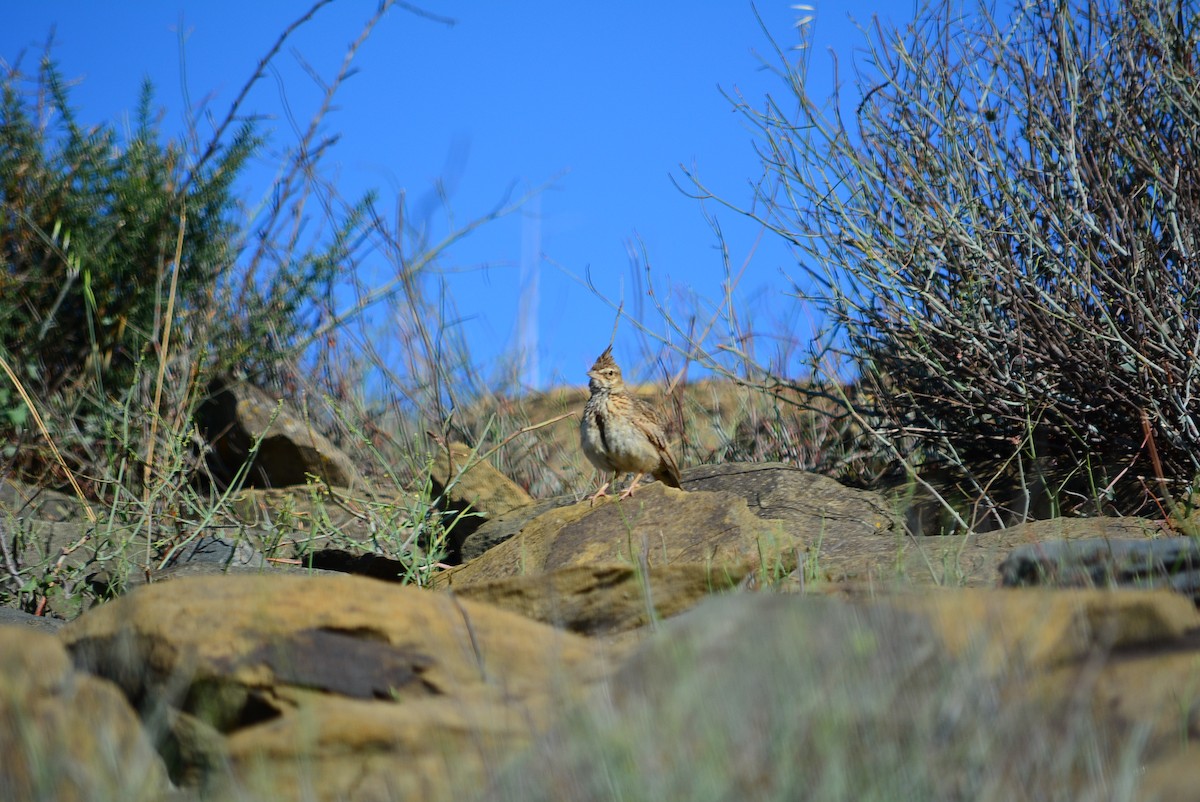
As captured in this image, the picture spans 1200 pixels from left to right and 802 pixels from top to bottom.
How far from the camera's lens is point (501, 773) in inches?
72.2

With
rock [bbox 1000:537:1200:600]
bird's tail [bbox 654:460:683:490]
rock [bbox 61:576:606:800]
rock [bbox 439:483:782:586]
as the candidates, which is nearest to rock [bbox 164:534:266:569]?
rock [bbox 439:483:782:586]

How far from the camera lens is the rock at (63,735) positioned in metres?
1.83

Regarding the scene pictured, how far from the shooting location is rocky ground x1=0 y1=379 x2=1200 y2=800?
5.78ft

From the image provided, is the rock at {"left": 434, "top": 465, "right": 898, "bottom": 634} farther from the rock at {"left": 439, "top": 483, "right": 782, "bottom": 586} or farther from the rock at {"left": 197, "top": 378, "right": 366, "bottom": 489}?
the rock at {"left": 197, "top": 378, "right": 366, "bottom": 489}

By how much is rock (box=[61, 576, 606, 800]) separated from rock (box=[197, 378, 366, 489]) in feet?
14.4

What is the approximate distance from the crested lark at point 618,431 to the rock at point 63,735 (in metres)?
3.66

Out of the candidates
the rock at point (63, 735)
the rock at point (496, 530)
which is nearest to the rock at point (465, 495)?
the rock at point (496, 530)

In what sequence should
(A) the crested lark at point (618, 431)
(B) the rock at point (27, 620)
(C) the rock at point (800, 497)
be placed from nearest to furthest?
(B) the rock at point (27, 620), (C) the rock at point (800, 497), (A) the crested lark at point (618, 431)

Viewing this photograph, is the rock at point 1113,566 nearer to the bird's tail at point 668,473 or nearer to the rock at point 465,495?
the bird's tail at point 668,473

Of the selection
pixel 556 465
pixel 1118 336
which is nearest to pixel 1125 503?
pixel 1118 336

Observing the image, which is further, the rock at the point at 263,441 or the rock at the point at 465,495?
the rock at the point at 263,441

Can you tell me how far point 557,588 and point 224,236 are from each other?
5.30 metres

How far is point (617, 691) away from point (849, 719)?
411mm

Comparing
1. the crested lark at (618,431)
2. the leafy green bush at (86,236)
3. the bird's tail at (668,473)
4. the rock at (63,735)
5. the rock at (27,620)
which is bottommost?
the rock at (63,735)
